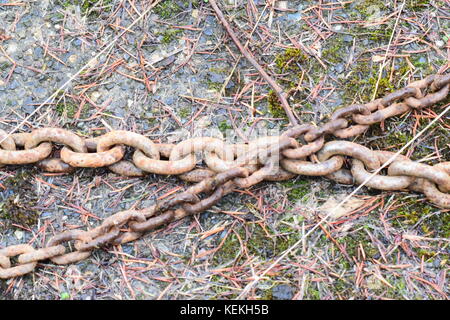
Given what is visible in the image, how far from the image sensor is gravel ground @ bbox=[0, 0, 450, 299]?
2998 mm

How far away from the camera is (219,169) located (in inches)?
123

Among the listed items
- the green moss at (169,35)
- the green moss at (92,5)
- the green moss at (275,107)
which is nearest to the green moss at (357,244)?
the green moss at (275,107)

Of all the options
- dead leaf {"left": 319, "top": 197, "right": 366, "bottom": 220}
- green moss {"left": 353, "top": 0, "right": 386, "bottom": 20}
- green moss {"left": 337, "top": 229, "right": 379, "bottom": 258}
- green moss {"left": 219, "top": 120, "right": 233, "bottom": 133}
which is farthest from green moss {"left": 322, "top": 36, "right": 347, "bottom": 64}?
green moss {"left": 337, "top": 229, "right": 379, "bottom": 258}

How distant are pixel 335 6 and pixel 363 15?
215 millimetres

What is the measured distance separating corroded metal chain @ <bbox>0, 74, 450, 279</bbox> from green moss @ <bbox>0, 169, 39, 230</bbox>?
6.1 inches

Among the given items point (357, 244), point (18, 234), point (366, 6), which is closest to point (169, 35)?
point (366, 6)

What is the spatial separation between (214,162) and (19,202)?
51.7 inches

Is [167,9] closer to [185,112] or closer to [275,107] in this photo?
[185,112]

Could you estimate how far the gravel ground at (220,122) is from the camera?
300cm

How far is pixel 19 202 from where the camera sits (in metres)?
3.27

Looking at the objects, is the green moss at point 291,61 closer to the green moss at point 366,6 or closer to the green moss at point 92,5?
the green moss at point 366,6

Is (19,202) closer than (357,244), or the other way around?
(357,244)

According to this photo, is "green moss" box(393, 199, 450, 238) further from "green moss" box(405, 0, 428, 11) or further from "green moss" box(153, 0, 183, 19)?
"green moss" box(153, 0, 183, 19)

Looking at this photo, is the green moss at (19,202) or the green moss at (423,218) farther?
the green moss at (19,202)
